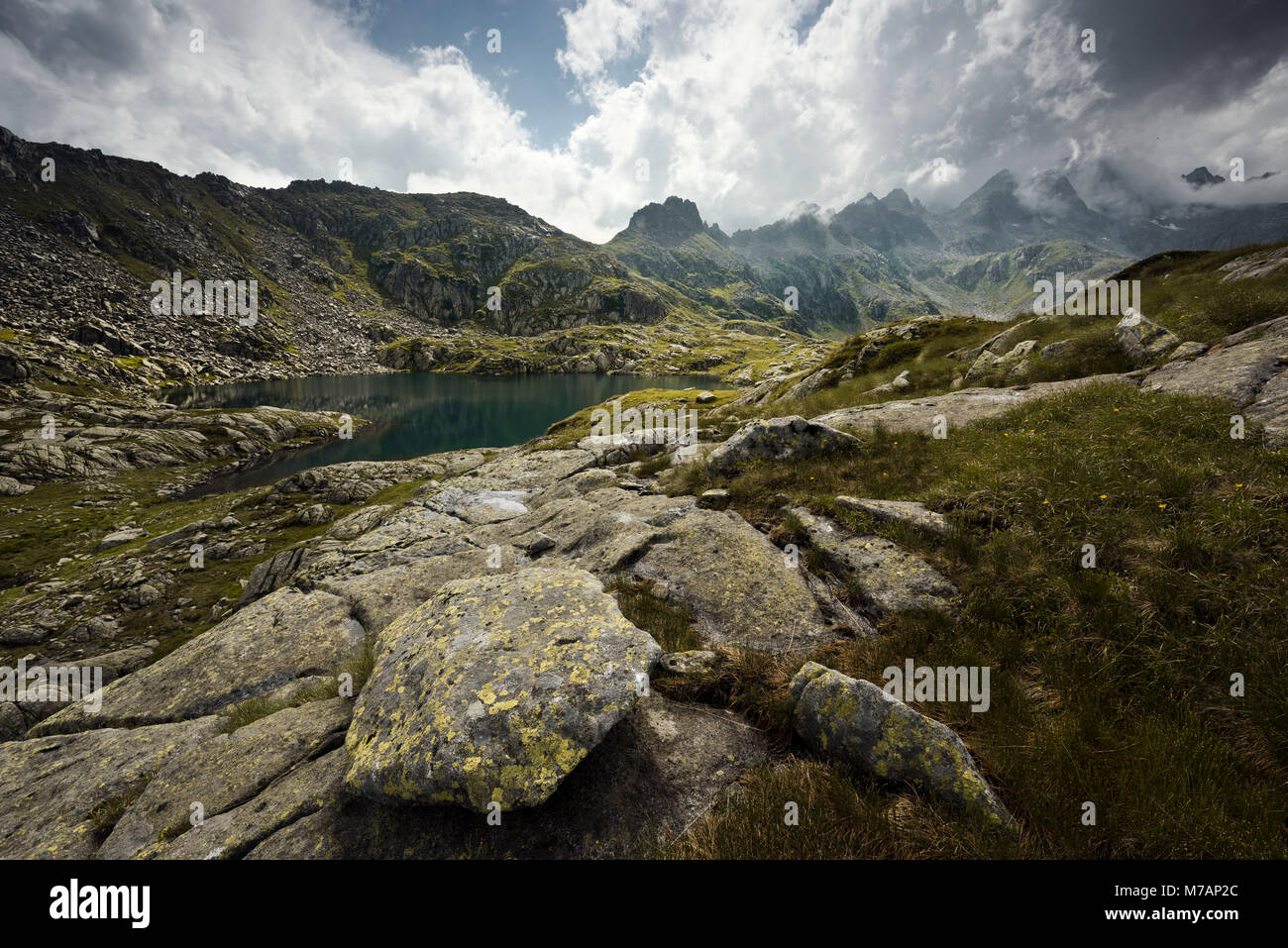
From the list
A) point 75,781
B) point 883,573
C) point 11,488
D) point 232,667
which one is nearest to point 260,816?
point 75,781

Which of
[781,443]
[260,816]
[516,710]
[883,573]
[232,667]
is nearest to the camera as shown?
[516,710]

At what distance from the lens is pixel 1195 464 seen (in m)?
8.26

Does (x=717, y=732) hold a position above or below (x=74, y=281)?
below

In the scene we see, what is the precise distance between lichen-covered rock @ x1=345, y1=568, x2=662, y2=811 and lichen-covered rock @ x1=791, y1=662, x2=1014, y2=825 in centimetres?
213

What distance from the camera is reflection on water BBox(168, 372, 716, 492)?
6631cm

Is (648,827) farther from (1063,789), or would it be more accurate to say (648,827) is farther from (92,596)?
(92,596)

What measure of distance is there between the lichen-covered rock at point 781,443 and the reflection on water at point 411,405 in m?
58.7

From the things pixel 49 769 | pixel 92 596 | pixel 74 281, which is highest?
pixel 74 281

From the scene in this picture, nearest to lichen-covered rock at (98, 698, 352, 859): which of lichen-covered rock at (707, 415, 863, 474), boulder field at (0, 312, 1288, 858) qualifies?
boulder field at (0, 312, 1288, 858)

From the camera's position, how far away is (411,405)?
108 meters

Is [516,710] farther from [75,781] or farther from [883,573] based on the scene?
[75,781]

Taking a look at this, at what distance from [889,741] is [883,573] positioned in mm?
4558

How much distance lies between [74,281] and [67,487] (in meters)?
162
